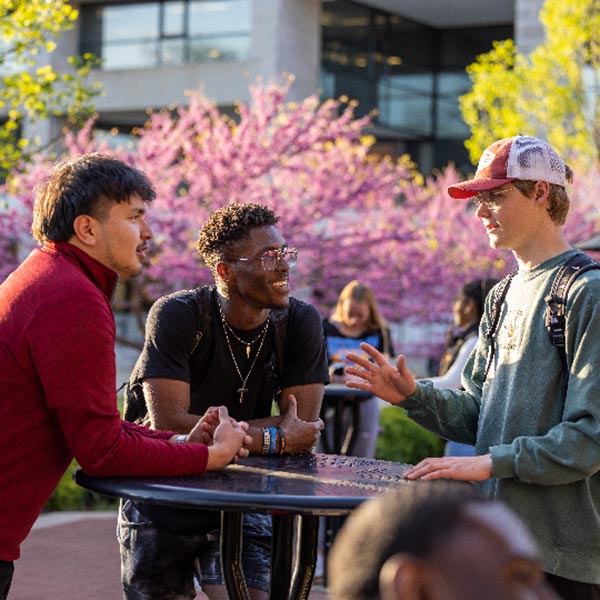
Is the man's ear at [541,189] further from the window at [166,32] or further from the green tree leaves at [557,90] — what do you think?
the window at [166,32]

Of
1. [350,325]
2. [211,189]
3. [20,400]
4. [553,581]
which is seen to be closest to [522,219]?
[553,581]

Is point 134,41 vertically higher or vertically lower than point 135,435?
higher

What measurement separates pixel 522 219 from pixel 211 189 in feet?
47.5

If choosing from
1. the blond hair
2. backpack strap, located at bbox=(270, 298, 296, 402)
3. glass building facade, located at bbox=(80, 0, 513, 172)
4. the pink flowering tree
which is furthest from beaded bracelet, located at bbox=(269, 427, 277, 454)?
glass building facade, located at bbox=(80, 0, 513, 172)

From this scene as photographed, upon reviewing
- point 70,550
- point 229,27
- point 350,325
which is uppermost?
point 229,27

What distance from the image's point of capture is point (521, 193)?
3746 millimetres

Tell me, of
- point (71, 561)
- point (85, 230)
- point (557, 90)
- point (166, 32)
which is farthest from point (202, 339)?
point (166, 32)

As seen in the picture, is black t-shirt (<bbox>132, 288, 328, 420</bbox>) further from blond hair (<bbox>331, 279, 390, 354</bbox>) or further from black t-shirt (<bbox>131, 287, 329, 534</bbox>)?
blond hair (<bbox>331, 279, 390, 354</bbox>)

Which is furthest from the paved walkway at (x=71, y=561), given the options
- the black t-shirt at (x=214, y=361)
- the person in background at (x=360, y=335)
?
the black t-shirt at (x=214, y=361)

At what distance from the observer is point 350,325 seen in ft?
33.1

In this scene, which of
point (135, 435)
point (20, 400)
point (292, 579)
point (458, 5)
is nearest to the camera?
point (20, 400)

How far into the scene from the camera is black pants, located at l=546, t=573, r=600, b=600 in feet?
11.6

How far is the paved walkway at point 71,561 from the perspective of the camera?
24.3 feet

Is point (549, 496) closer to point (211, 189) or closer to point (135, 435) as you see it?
point (135, 435)
